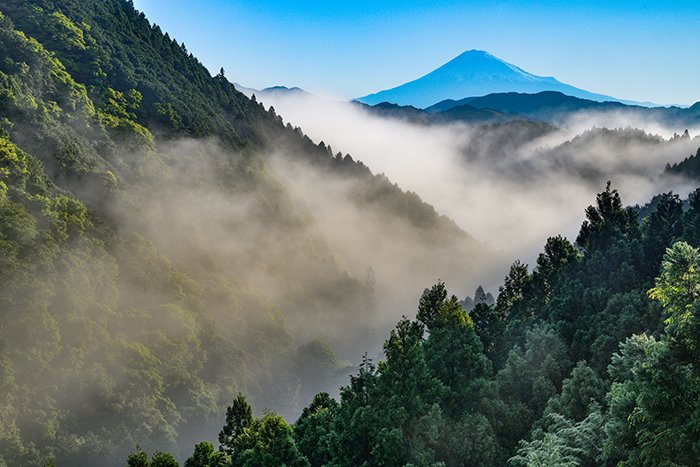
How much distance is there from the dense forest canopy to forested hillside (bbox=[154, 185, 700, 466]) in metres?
0.17

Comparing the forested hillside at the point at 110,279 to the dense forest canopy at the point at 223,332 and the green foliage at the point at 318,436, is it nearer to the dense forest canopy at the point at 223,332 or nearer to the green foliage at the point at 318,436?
the dense forest canopy at the point at 223,332

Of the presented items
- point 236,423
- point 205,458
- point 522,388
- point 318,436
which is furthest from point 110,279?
point 522,388

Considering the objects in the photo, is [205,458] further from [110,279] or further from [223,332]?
[223,332]

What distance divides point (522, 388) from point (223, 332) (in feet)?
431

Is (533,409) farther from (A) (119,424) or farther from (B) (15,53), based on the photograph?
(B) (15,53)

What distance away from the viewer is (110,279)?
13788cm

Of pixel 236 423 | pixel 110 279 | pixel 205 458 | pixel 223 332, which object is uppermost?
pixel 110 279

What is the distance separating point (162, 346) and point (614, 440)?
13812 cm

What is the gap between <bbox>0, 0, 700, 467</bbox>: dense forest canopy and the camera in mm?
37309

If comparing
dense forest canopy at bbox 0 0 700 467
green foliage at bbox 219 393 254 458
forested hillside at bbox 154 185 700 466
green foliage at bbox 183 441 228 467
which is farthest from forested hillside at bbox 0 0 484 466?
forested hillside at bbox 154 185 700 466

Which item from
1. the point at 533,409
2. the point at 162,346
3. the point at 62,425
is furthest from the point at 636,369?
the point at 162,346

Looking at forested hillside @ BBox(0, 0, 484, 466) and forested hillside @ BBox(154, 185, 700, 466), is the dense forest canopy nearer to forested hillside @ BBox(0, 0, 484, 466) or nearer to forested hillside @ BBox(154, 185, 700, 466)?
forested hillside @ BBox(154, 185, 700, 466)

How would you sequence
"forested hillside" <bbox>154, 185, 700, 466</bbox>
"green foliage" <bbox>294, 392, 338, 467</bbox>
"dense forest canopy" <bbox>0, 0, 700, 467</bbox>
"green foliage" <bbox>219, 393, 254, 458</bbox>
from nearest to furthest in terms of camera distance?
"forested hillside" <bbox>154, 185, 700, 466</bbox> → "dense forest canopy" <bbox>0, 0, 700, 467</bbox> → "green foliage" <bbox>294, 392, 338, 467</bbox> → "green foliage" <bbox>219, 393, 254, 458</bbox>

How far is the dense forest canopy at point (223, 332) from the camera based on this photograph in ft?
122
